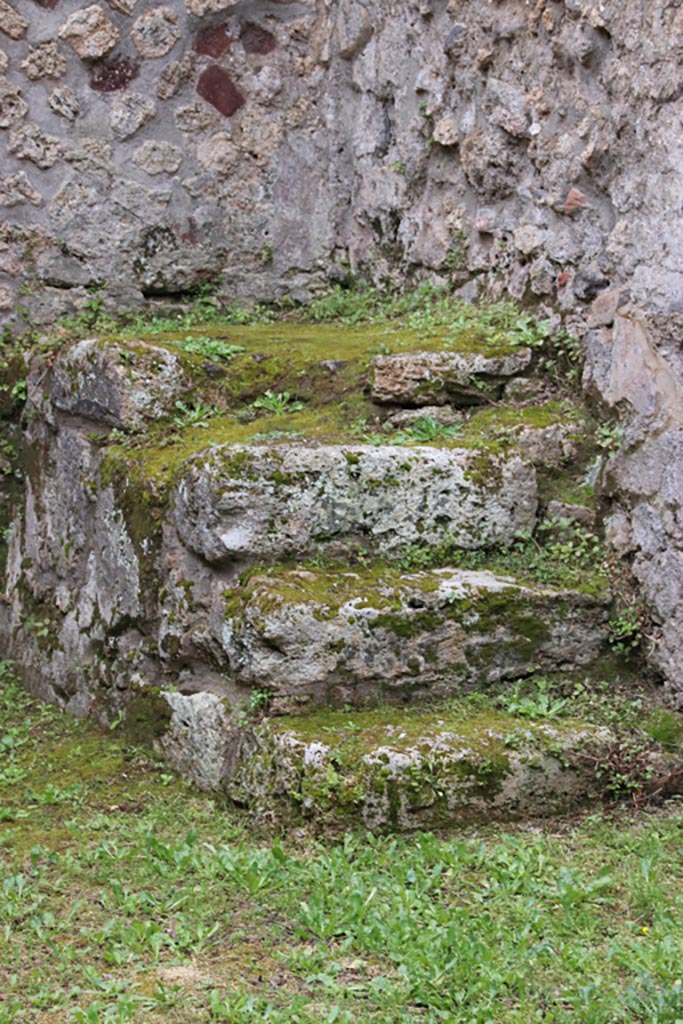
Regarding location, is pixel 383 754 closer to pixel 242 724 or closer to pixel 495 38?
pixel 242 724

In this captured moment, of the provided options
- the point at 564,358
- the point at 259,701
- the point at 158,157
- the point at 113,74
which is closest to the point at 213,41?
the point at 113,74

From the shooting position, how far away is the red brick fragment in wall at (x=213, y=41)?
18.7 ft

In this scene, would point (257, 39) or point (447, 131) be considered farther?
point (257, 39)

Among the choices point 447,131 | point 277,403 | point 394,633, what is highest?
point 447,131

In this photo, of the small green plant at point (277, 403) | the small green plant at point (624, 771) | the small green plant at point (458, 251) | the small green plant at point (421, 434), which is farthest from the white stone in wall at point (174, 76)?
the small green plant at point (624, 771)

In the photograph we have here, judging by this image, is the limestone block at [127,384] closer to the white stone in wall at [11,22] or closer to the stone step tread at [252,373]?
the stone step tread at [252,373]

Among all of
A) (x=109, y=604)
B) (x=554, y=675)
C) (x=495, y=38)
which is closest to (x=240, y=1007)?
(x=554, y=675)

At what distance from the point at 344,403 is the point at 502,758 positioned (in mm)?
1695

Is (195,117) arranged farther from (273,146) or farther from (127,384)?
(127,384)

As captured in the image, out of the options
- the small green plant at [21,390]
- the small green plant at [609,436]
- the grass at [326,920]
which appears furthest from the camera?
the small green plant at [21,390]

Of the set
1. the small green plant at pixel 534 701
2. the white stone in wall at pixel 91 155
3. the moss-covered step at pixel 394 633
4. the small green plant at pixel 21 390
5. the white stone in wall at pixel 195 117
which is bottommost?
the small green plant at pixel 534 701

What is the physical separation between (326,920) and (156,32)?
15.1 feet

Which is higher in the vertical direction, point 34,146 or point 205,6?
point 205,6

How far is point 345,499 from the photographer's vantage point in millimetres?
3795
